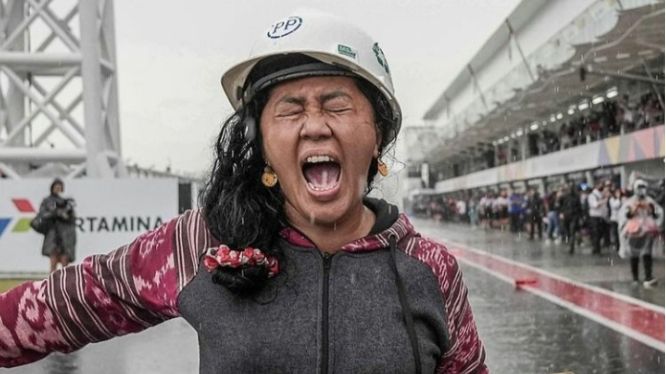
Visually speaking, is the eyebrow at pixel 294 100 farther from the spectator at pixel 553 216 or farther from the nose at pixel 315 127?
the spectator at pixel 553 216

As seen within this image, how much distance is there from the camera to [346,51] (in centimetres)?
159

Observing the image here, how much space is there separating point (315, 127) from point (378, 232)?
303 millimetres

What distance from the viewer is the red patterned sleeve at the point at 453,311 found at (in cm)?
173

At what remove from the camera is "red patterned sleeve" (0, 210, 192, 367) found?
1563mm

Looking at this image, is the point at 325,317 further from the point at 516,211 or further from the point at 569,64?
the point at 516,211

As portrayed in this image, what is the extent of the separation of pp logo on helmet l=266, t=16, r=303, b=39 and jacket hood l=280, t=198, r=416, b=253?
41 centimetres

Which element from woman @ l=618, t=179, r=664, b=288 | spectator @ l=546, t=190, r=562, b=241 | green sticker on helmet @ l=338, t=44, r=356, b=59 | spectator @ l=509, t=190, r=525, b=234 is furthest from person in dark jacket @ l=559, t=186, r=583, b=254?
green sticker on helmet @ l=338, t=44, r=356, b=59

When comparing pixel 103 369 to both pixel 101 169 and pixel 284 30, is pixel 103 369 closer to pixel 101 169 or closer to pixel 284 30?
pixel 284 30

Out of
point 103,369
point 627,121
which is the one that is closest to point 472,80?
point 627,121

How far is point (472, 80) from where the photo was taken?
66.3 metres

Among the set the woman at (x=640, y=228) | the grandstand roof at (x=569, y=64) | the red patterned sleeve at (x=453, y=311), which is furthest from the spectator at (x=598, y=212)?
the red patterned sleeve at (x=453, y=311)

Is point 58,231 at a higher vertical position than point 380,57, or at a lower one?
lower

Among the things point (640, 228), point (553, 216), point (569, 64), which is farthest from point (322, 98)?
point (553, 216)

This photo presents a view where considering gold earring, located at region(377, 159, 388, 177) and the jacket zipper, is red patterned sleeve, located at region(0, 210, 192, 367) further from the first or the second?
gold earring, located at region(377, 159, 388, 177)
